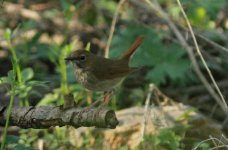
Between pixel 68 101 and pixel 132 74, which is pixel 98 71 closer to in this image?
pixel 68 101

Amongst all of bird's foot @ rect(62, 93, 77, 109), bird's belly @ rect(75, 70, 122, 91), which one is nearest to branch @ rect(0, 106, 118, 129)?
bird's foot @ rect(62, 93, 77, 109)

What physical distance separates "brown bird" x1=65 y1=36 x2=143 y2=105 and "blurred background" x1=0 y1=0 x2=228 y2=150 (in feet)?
1.01

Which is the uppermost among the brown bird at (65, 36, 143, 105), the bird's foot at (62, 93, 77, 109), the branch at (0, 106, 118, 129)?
the brown bird at (65, 36, 143, 105)

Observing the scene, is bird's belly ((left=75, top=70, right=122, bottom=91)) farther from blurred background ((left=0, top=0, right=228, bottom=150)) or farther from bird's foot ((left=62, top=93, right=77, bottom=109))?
bird's foot ((left=62, top=93, right=77, bottom=109))

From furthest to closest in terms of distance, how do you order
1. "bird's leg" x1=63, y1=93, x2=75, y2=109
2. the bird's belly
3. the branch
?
the bird's belly < "bird's leg" x1=63, y1=93, x2=75, y2=109 < the branch

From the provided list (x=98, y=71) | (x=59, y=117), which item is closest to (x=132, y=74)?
(x=98, y=71)

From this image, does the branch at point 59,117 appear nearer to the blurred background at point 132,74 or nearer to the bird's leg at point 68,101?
the bird's leg at point 68,101

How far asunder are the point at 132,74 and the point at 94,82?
7.16ft

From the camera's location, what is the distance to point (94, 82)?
17.0ft

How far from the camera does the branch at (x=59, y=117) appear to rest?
3914 mm

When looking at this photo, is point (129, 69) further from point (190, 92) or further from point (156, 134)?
point (190, 92)

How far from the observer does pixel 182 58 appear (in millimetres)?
6977

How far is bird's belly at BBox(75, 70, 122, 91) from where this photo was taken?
5.18 meters

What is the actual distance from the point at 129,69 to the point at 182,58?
1.79 m
